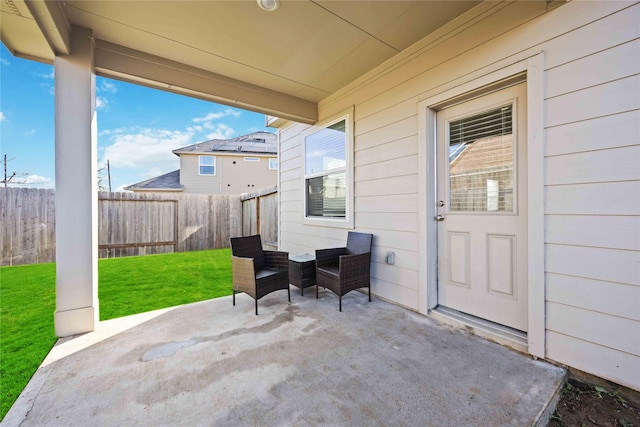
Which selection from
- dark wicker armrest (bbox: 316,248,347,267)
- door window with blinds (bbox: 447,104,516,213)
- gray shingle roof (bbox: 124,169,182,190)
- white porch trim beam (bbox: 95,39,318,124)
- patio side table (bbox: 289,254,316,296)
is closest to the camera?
door window with blinds (bbox: 447,104,516,213)

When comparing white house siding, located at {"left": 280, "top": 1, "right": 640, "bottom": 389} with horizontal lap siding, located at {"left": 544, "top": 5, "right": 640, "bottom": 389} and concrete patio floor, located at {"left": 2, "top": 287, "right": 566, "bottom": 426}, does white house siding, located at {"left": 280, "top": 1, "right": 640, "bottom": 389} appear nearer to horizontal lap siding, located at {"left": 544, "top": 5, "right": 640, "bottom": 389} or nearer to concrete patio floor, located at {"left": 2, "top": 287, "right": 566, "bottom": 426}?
horizontal lap siding, located at {"left": 544, "top": 5, "right": 640, "bottom": 389}

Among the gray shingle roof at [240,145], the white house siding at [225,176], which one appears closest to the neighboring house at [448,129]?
the gray shingle roof at [240,145]

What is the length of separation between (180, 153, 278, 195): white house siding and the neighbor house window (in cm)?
14

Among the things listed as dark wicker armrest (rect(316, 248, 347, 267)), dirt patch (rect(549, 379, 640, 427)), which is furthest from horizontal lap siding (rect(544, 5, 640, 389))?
dark wicker armrest (rect(316, 248, 347, 267))

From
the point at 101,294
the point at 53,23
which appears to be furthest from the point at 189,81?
the point at 101,294

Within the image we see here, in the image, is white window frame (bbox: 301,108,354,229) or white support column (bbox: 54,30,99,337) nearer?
white support column (bbox: 54,30,99,337)

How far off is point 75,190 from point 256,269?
6.25 feet

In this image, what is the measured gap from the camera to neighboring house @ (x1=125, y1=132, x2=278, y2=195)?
12406 mm

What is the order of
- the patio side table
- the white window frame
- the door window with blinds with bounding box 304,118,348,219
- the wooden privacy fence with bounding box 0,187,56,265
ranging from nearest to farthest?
the patio side table, the white window frame, the door window with blinds with bounding box 304,118,348,219, the wooden privacy fence with bounding box 0,187,56,265

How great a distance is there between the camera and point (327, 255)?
10.7 feet

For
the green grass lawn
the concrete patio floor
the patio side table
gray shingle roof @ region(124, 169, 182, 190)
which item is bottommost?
the green grass lawn

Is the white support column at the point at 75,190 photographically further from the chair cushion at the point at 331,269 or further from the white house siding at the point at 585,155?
the white house siding at the point at 585,155

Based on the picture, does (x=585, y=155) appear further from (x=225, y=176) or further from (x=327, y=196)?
(x=225, y=176)

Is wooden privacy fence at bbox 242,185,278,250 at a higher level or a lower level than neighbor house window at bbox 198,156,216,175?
lower
